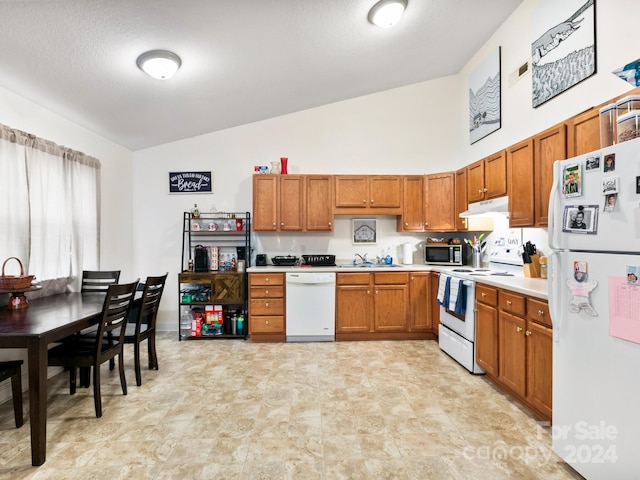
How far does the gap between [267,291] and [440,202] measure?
2.59 m

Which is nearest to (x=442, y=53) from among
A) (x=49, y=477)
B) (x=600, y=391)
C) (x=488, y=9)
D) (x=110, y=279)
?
(x=488, y=9)

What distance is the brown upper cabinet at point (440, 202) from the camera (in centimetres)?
441

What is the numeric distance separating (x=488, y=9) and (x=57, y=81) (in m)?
4.09

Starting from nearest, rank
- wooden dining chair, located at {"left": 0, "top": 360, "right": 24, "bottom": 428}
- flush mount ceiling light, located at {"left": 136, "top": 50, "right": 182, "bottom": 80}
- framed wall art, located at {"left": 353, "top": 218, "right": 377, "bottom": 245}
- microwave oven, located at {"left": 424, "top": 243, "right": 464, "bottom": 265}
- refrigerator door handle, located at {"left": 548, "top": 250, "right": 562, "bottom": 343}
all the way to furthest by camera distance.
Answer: refrigerator door handle, located at {"left": 548, "top": 250, "right": 562, "bottom": 343} → wooden dining chair, located at {"left": 0, "top": 360, "right": 24, "bottom": 428} → flush mount ceiling light, located at {"left": 136, "top": 50, "right": 182, "bottom": 80} → microwave oven, located at {"left": 424, "top": 243, "right": 464, "bottom": 265} → framed wall art, located at {"left": 353, "top": 218, "right": 377, "bottom": 245}

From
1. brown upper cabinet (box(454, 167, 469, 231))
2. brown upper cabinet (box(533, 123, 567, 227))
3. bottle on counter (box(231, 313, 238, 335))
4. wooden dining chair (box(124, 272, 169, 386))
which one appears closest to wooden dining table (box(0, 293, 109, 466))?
wooden dining chair (box(124, 272, 169, 386))

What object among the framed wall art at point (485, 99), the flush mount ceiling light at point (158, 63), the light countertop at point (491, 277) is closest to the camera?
the light countertop at point (491, 277)

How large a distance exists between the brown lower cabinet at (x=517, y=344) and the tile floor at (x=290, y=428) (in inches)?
6.7

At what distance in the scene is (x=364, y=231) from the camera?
4.80 meters

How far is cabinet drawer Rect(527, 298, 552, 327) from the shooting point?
2178 mm

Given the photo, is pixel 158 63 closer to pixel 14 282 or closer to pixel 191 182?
pixel 14 282

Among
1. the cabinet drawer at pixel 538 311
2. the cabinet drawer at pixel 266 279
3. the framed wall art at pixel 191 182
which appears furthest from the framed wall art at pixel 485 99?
the framed wall art at pixel 191 182

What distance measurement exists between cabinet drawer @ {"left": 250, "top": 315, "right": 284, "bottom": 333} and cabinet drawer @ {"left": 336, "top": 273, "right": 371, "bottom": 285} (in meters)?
0.91

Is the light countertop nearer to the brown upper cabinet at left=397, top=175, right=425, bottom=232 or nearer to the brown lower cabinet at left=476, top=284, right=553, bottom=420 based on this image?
the brown lower cabinet at left=476, top=284, right=553, bottom=420

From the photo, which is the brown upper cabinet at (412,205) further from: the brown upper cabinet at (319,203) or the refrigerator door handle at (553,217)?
the refrigerator door handle at (553,217)
